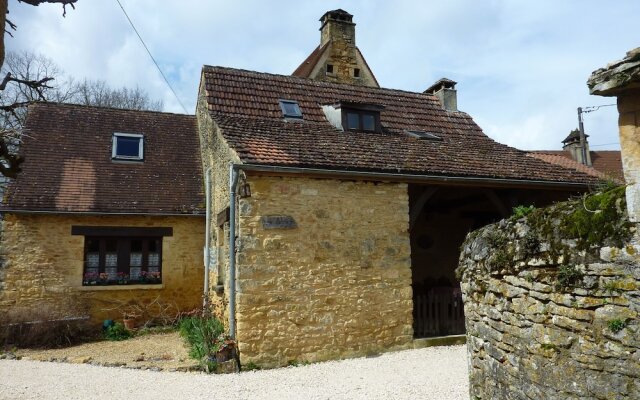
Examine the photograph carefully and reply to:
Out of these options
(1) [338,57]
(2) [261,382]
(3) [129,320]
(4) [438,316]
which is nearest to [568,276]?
(2) [261,382]

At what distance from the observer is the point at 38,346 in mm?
8891

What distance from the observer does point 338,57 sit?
1700cm

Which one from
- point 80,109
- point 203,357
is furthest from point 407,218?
point 80,109

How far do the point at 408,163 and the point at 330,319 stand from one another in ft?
11.0

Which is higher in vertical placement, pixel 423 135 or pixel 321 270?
pixel 423 135

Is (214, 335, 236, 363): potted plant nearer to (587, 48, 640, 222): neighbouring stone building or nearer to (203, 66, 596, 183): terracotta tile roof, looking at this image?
(203, 66, 596, 183): terracotta tile roof

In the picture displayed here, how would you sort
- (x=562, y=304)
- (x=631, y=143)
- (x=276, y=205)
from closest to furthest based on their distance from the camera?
(x=631, y=143) < (x=562, y=304) < (x=276, y=205)

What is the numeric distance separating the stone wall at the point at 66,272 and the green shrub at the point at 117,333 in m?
0.44

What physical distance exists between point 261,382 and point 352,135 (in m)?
5.69

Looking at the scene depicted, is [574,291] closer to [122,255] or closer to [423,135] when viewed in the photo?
[423,135]

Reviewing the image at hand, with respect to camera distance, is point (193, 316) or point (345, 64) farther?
point (345, 64)

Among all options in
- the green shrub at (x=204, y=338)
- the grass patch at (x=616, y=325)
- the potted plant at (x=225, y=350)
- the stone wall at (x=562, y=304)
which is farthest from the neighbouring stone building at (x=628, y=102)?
the green shrub at (x=204, y=338)

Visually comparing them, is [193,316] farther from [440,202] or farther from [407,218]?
[440,202]

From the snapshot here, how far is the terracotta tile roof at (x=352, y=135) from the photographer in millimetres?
8469
